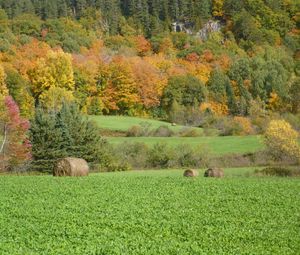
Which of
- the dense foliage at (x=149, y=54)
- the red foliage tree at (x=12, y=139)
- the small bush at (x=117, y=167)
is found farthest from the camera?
the dense foliage at (x=149, y=54)

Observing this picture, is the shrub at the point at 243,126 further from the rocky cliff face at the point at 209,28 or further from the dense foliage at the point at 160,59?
the rocky cliff face at the point at 209,28

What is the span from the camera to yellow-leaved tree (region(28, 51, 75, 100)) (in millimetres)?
86625

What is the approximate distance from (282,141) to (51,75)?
156 feet

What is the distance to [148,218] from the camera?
19.1 metres

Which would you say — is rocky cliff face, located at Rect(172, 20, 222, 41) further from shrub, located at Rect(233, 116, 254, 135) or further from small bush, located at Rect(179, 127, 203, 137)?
small bush, located at Rect(179, 127, 203, 137)

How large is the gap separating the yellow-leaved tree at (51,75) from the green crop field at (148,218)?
5811 centimetres

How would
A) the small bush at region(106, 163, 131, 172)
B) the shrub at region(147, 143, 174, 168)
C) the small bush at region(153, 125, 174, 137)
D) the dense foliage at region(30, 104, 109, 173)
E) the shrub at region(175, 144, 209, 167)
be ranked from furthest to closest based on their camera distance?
the small bush at region(153, 125, 174, 137) → the shrub at region(147, 143, 174, 168) → the shrub at region(175, 144, 209, 167) → the small bush at region(106, 163, 131, 172) → the dense foliage at region(30, 104, 109, 173)

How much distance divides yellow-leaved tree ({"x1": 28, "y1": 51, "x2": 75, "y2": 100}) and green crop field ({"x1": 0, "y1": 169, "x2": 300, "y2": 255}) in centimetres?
5811

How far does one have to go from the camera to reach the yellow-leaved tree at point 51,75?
284 ft

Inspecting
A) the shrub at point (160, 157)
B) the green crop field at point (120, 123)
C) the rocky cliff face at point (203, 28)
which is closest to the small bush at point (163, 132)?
the green crop field at point (120, 123)

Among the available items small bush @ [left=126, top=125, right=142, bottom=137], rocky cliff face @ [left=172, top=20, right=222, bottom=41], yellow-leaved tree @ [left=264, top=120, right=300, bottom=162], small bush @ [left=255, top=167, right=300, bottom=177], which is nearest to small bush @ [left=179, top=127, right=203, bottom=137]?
small bush @ [left=126, top=125, right=142, bottom=137]

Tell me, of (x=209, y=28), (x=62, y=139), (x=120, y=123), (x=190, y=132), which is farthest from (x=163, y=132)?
(x=209, y=28)

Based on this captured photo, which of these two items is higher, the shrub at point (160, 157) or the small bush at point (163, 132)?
the shrub at point (160, 157)

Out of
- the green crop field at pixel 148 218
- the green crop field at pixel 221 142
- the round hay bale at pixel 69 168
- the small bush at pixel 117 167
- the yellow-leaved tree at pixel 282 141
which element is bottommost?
the green crop field at pixel 221 142
